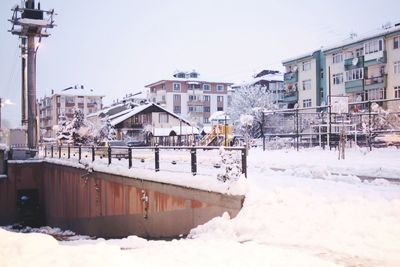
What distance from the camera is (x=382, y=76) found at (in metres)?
45.8

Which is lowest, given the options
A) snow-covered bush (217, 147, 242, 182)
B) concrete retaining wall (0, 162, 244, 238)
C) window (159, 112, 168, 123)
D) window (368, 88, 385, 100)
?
concrete retaining wall (0, 162, 244, 238)

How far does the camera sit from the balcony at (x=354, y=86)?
48.1m

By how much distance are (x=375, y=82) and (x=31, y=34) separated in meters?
35.2

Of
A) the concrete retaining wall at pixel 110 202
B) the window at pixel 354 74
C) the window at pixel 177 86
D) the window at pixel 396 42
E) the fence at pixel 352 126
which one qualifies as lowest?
the concrete retaining wall at pixel 110 202

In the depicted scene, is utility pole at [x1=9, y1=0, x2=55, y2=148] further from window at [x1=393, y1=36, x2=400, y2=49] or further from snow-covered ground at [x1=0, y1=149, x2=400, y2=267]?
window at [x1=393, y1=36, x2=400, y2=49]

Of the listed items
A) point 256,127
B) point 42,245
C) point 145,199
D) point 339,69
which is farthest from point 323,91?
point 42,245

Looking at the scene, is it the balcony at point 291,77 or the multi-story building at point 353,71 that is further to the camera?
the balcony at point 291,77

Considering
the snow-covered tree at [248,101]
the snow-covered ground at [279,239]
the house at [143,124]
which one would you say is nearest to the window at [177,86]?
the snow-covered tree at [248,101]

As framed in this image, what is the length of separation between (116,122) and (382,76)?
31448 mm

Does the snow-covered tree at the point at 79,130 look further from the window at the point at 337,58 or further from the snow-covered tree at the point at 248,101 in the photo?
the window at the point at 337,58

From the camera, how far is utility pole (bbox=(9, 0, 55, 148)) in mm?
33469

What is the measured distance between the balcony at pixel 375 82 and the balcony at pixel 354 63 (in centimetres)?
202

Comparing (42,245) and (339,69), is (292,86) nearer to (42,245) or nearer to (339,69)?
(339,69)

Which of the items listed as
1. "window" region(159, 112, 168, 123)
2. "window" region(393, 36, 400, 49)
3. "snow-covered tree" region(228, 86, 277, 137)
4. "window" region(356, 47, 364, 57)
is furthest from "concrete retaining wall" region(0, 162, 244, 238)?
"snow-covered tree" region(228, 86, 277, 137)
